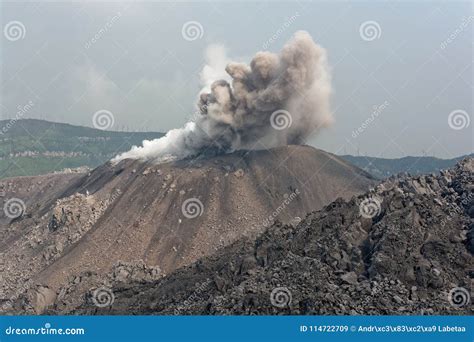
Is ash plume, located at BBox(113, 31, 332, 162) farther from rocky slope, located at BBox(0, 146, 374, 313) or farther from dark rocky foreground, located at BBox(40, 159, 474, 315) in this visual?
dark rocky foreground, located at BBox(40, 159, 474, 315)

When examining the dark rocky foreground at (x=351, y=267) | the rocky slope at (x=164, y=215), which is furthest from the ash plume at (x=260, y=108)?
the dark rocky foreground at (x=351, y=267)

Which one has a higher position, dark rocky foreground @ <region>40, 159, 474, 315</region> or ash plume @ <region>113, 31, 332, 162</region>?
ash plume @ <region>113, 31, 332, 162</region>

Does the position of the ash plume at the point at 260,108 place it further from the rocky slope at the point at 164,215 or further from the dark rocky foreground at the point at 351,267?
the dark rocky foreground at the point at 351,267

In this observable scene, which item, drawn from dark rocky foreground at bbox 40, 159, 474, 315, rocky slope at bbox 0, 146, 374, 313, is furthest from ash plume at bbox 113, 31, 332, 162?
dark rocky foreground at bbox 40, 159, 474, 315

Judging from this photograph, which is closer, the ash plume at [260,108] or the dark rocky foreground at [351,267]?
the dark rocky foreground at [351,267]

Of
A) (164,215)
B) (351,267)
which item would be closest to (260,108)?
(164,215)

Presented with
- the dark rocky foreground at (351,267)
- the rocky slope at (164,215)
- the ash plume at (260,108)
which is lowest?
the dark rocky foreground at (351,267)
